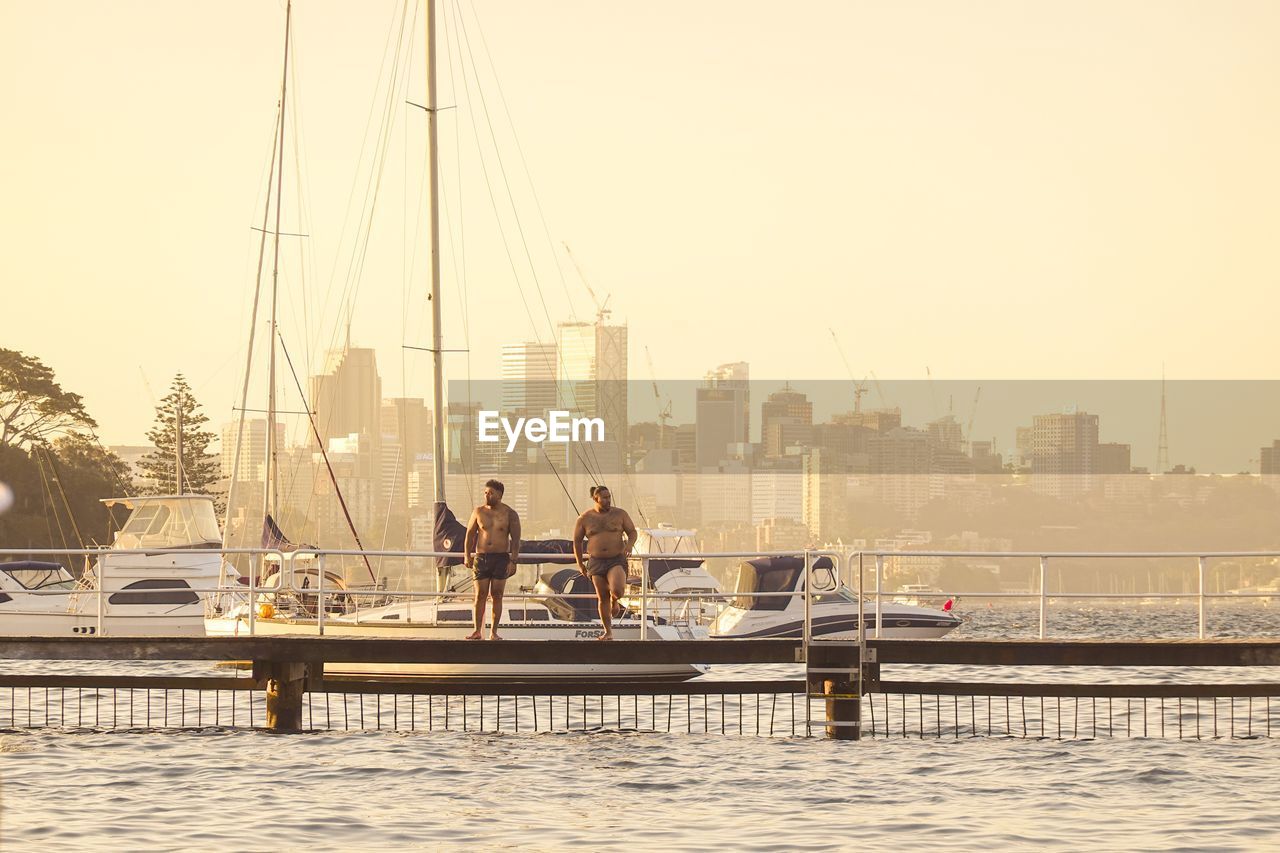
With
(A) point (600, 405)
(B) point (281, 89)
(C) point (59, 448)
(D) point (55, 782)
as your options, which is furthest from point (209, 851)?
(A) point (600, 405)

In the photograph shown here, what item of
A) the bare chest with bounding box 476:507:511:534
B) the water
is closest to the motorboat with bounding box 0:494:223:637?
the water

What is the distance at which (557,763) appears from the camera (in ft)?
85.4

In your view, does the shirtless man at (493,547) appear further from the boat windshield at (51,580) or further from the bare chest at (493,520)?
the boat windshield at (51,580)

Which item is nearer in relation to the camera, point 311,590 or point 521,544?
point 311,590

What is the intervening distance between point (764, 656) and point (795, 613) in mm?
27513

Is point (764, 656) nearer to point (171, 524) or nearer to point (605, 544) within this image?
point (605, 544)

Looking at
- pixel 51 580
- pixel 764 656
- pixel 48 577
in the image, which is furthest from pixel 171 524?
pixel 764 656

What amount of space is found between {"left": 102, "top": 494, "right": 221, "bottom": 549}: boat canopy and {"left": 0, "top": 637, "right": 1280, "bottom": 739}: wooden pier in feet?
84.4

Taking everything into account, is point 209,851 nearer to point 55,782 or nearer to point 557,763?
point 55,782

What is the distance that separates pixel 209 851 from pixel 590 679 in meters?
15.6

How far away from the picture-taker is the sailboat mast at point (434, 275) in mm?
39625

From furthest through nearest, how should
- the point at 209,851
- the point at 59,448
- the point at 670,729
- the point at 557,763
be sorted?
the point at 59,448 → the point at 670,729 → the point at 557,763 → the point at 209,851

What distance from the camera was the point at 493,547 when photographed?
25.4 m

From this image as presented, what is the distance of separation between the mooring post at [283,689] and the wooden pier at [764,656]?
20mm
